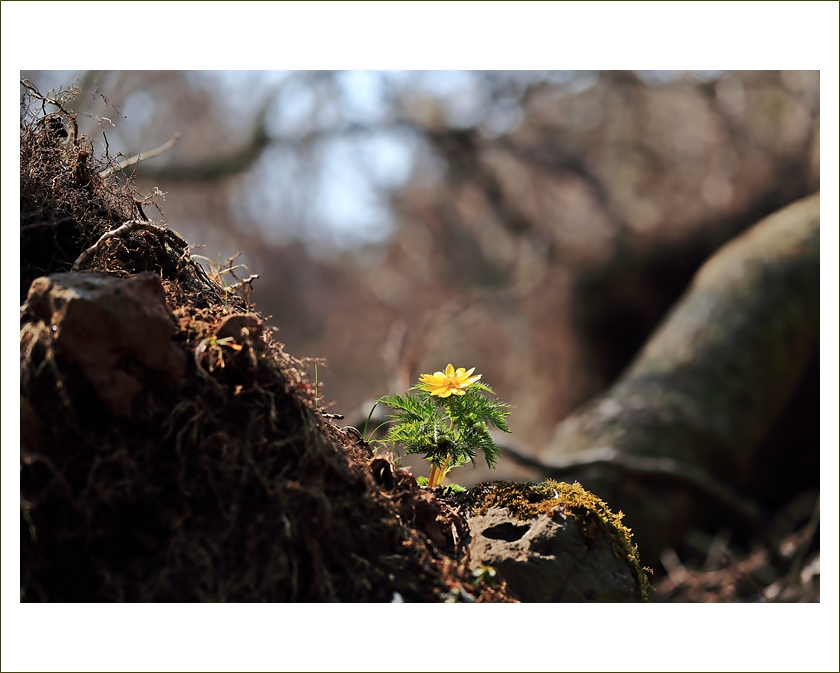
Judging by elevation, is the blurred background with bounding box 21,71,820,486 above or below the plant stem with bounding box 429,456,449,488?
above

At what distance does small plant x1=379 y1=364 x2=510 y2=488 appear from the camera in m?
1.39

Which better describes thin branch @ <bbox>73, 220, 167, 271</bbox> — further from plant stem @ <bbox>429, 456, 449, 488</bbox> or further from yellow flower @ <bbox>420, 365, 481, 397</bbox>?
plant stem @ <bbox>429, 456, 449, 488</bbox>

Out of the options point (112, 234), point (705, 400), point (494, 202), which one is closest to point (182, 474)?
point (112, 234)

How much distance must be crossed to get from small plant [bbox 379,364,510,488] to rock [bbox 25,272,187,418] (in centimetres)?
50

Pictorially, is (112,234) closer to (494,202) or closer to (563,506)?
(563,506)

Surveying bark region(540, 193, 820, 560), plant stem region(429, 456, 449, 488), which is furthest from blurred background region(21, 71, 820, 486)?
plant stem region(429, 456, 449, 488)

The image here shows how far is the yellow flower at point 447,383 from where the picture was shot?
1.40m

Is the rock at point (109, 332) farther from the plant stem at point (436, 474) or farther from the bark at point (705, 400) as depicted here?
the bark at point (705, 400)

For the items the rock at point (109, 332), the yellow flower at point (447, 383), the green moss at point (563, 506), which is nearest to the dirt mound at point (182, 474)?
the rock at point (109, 332)

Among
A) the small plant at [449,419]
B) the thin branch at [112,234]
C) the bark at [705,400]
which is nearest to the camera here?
the thin branch at [112,234]

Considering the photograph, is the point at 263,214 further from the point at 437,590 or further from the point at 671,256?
the point at 437,590

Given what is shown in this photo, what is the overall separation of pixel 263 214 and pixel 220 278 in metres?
7.54

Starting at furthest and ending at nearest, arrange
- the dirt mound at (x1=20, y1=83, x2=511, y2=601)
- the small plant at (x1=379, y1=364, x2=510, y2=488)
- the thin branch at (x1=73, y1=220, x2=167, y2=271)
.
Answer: the small plant at (x1=379, y1=364, x2=510, y2=488)
the thin branch at (x1=73, y1=220, x2=167, y2=271)
the dirt mound at (x1=20, y1=83, x2=511, y2=601)

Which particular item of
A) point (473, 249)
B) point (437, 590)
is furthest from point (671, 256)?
point (437, 590)
